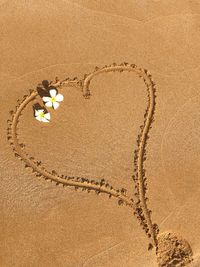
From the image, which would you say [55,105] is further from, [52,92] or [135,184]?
[135,184]

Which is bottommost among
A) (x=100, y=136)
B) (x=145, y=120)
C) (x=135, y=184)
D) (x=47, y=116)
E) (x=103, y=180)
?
(x=135, y=184)

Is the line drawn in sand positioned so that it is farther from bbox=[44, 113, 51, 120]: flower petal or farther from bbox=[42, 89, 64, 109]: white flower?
bbox=[44, 113, 51, 120]: flower petal

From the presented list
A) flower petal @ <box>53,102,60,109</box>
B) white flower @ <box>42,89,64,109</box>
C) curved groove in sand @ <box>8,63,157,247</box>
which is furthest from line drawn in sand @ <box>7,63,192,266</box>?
flower petal @ <box>53,102,60,109</box>

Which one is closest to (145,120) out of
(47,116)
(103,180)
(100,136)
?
(100,136)

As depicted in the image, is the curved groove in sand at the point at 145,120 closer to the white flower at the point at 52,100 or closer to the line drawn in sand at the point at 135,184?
the line drawn in sand at the point at 135,184

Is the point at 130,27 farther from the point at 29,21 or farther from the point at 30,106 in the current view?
the point at 30,106

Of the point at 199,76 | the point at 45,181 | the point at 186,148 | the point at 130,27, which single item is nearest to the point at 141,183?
the point at 186,148

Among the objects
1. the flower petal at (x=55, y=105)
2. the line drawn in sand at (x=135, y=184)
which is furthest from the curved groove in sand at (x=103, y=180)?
the flower petal at (x=55, y=105)
